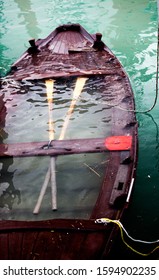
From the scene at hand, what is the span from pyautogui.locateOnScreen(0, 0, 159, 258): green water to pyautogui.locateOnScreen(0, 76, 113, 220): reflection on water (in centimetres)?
106

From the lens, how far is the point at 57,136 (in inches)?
212

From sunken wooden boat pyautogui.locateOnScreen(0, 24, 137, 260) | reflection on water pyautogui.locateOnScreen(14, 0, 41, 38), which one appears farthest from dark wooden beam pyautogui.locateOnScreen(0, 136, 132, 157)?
reflection on water pyautogui.locateOnScreen(14, 0, 41, 38)

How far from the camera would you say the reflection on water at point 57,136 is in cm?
401

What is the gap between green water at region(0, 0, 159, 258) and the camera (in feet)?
16.1

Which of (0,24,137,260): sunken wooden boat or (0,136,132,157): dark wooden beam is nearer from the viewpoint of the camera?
(0,24,137,260): sunken wooden boat

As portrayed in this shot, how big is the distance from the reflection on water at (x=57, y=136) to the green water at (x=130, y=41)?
1.06 m

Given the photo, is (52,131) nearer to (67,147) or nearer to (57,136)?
(57,136)

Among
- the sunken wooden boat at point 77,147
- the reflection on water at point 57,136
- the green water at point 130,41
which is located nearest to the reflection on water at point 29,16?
the green water at point 130,41

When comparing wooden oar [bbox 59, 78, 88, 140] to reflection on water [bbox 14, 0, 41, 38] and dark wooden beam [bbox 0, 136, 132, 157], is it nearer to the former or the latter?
dark wooden beam [bbox 0, 136, 132, 157]

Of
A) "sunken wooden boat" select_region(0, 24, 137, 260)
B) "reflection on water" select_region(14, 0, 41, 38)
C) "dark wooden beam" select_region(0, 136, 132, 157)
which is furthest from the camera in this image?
"reflection on water" select_region(14, 0, 41, 38)

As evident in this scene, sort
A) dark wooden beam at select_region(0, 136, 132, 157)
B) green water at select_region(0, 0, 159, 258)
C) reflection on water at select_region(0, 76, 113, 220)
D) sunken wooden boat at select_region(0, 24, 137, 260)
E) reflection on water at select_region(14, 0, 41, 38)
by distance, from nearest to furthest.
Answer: sunken wooden boat at select_region(0, 24, 137, 260) → reflection on water at select_region(0, 76, 113, 220) → dark wooden beam at select_region(0, 136, 132, 157) → green water at select_region(0, 0, 159, 258) → reflection on water at select_region(14, 0, 41, 38)

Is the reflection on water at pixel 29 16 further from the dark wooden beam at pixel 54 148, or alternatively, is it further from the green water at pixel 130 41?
the dark wooden beam at pixel 54 148

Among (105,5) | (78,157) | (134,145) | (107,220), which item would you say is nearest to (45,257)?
(107,220)

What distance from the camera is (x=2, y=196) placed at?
4.24 m
